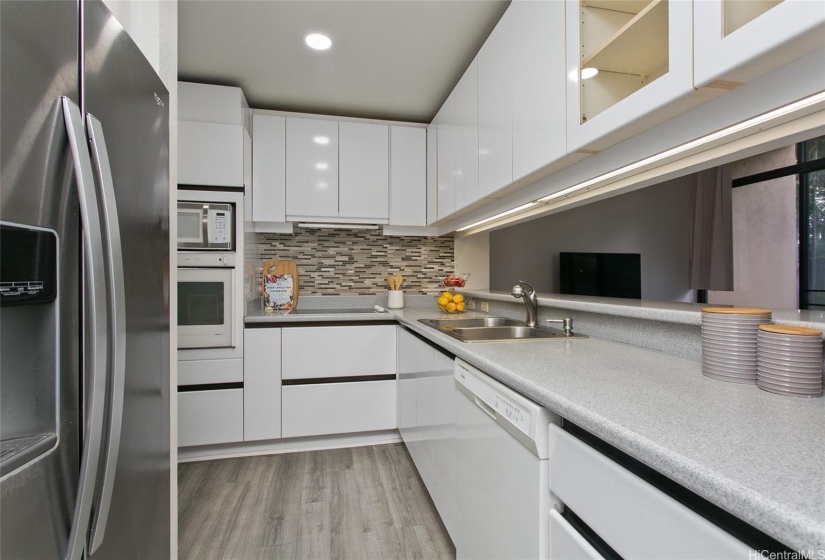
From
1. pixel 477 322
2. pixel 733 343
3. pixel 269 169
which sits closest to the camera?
pixel 733 343

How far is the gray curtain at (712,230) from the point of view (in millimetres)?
1316

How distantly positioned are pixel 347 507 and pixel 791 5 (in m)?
2.30

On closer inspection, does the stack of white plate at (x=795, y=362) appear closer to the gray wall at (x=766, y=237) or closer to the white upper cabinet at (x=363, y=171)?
the gray wall at (x=766, y=237)

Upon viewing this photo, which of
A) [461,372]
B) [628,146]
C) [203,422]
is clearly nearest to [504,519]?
[461,372]

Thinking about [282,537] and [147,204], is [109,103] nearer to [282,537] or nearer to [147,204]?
[147,204]

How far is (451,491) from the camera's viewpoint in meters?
1.50

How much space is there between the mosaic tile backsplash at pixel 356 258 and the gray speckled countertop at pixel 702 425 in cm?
219

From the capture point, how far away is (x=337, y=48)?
2.20 meters

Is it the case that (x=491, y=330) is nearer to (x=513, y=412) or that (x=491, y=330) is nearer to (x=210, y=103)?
(x=513, y=412)

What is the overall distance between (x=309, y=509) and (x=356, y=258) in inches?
74.6

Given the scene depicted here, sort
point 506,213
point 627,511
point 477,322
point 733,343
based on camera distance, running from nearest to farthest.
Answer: point 627,511 → point 733,343 → point 506,213 → point 477,322

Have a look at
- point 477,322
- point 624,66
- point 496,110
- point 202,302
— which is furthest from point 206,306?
point 624,66

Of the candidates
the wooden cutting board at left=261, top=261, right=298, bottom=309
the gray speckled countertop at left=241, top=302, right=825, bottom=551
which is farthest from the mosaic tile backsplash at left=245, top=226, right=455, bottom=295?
the gray speckled countertop at left=241, top=302, right=825, bottom=551

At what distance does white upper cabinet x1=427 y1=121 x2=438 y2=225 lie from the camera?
2.87 metres
